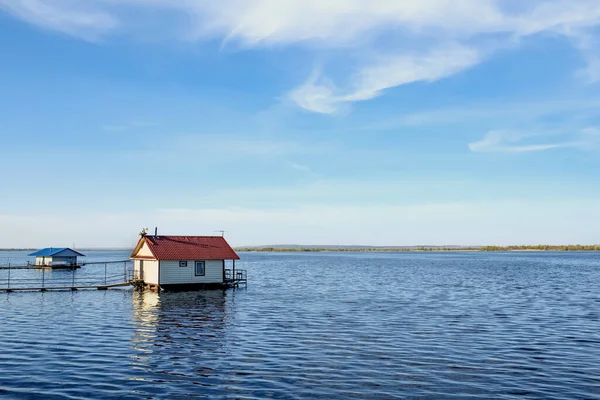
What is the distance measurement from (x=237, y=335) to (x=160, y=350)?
6.11m

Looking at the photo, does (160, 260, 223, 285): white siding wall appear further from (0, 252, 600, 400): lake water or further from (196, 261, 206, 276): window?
(0, 252, 600, 400): lake water

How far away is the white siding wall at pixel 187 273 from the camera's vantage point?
5838 centimetres

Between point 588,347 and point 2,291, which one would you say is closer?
point 588,347

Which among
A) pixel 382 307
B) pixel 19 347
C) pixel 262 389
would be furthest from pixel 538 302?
pixel 19 347

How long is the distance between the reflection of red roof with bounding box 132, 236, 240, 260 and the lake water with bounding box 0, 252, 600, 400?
5973mm

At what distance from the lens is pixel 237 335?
33969 millimetres

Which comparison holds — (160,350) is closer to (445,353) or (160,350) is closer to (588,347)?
(445,353)

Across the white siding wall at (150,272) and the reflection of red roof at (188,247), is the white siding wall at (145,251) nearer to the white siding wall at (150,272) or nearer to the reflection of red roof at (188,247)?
the reflection of red roof at (188,247)

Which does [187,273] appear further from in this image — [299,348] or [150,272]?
[299,348]

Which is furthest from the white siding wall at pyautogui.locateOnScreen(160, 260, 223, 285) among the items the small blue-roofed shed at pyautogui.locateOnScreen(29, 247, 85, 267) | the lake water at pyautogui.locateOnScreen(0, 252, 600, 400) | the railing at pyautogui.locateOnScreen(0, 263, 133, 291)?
the small blue-roofed shed at pyautogui.locateOnScreen(29, 247, 85, 267)

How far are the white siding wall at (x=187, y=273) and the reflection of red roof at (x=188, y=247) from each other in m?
0.91

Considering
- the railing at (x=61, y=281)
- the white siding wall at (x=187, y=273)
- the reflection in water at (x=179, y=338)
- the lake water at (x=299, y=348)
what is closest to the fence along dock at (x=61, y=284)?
the railing at (x=61, y=281)

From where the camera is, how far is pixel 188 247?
60.7 meters

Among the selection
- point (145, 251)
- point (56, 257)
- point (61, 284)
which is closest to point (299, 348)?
point (145, 251)
